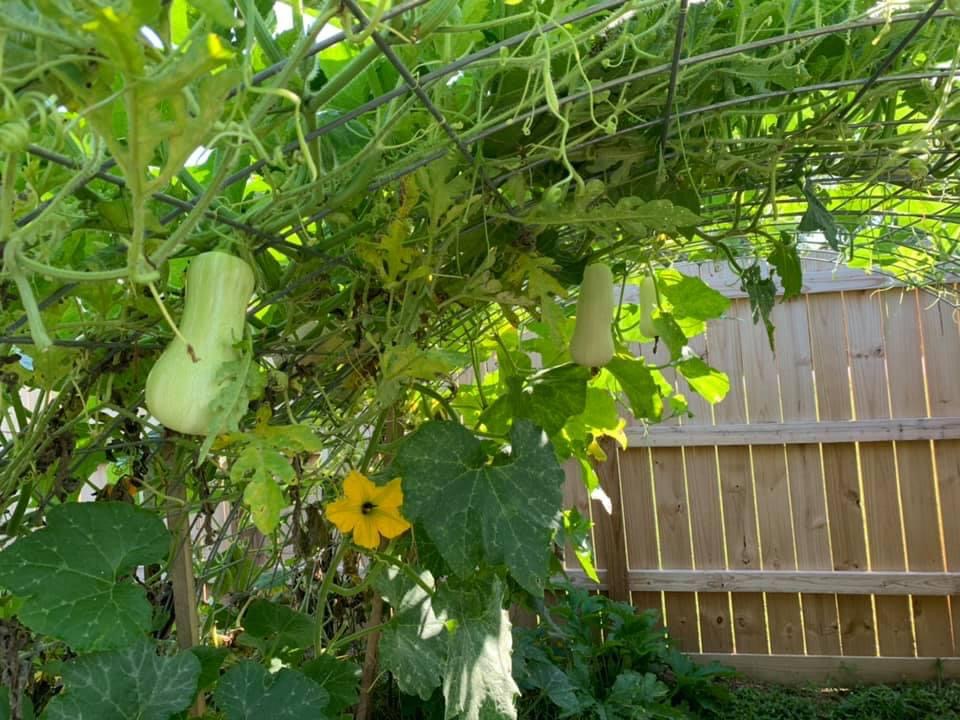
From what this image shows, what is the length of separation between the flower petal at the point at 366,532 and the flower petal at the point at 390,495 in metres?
0.02

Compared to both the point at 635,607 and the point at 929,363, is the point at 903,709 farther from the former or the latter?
the point at 929,363

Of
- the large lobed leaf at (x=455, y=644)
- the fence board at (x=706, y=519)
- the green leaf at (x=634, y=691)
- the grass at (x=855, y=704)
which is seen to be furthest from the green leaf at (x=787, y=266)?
the fence board at (x=706, y=519)

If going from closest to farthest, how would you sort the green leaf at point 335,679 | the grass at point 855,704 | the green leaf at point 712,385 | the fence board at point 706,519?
the green leaf at point 335,679
the green leaf at point 712,385
the grass at point 855,704
the fence board at point 706,519

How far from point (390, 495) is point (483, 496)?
0.36 ft

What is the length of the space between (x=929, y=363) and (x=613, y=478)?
1196 millimetres

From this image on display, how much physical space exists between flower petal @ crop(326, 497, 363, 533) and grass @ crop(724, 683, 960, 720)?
2288 millimetres

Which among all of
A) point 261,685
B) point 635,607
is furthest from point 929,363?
point 261,685

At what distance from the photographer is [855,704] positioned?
112 inches

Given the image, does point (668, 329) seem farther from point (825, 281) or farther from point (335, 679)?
point (825, 281)

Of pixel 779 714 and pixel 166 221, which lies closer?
pixel 166 221

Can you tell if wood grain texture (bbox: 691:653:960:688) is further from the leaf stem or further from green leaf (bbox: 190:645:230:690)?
green leaf (bbox: 190:645:230:690)

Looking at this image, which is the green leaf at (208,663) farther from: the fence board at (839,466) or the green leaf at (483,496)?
the fence board at (839,466)

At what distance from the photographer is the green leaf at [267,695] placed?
3.01 ft

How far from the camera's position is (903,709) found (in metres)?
2.77
